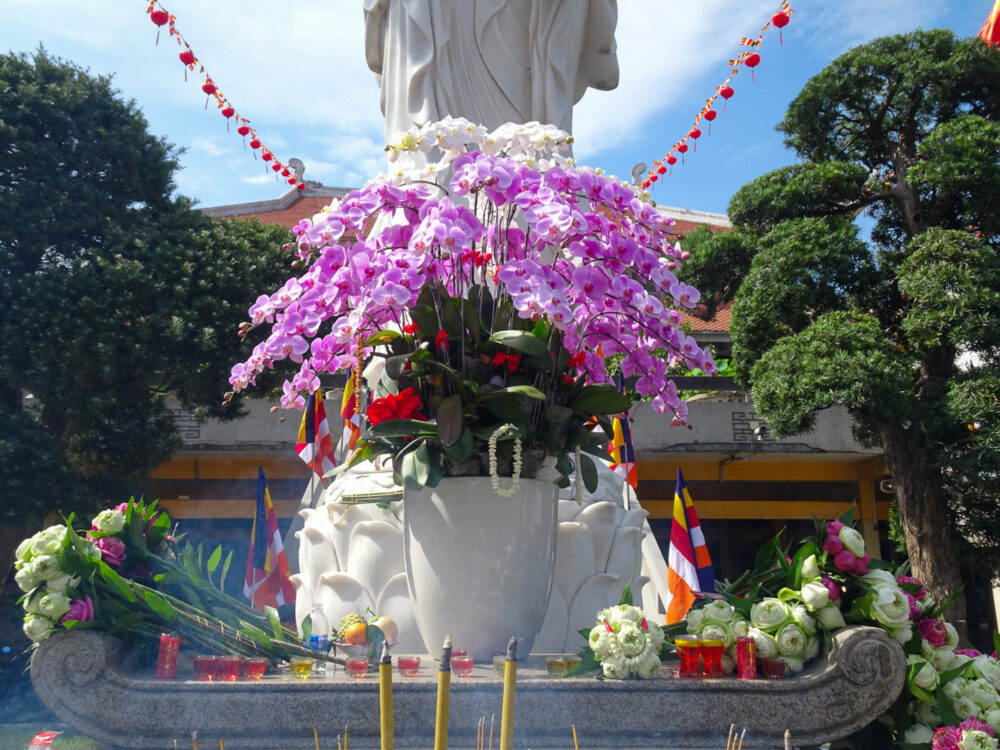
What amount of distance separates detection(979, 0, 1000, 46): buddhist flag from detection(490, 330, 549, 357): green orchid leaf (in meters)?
10.1

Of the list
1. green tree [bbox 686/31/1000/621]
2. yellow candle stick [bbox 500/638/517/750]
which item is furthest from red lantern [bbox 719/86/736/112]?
yellow candle stick [bbox 500/638/517/750]

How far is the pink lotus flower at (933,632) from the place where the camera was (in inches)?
110

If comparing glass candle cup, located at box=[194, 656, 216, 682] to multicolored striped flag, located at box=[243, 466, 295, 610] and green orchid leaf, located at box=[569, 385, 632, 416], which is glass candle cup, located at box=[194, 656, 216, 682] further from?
multicolored striped flag, located at box=[243, 466, 295, 610]

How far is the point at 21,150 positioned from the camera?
913 centimetres

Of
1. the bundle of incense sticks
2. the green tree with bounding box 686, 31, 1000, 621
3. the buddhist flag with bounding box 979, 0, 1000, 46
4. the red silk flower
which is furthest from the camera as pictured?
the buddhist flag with bounding box 979, 0, 1000, 46

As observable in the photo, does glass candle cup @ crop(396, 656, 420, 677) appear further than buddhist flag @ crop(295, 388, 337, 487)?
No

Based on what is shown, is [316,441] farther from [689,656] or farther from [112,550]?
[689,656]

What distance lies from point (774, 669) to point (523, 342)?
1.08m

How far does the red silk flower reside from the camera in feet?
8.98

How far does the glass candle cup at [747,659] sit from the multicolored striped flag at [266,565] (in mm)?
3668

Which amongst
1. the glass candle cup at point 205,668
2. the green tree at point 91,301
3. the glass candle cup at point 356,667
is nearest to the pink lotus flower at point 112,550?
the glass candle cup at point 205,668

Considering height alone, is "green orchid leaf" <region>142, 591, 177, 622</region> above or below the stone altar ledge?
above

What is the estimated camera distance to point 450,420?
2.60 metres

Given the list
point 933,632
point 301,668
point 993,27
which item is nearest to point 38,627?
point 301,668
